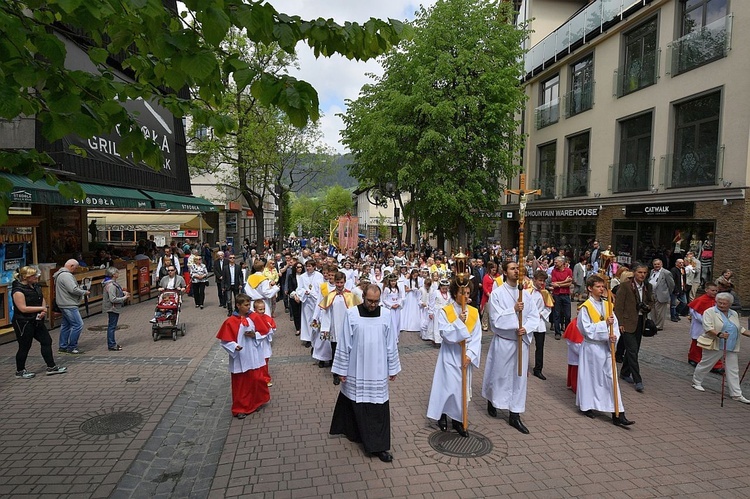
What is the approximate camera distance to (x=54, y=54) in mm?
2908

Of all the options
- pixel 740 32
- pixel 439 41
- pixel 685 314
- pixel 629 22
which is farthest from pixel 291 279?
pixel 629 22

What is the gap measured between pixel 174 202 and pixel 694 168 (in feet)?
60.8

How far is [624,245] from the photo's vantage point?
18.7m

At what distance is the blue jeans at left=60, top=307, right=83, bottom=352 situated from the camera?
8773 mm

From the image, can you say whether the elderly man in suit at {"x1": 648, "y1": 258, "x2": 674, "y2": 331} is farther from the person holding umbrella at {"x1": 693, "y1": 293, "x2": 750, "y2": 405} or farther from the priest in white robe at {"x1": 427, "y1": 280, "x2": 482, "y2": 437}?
the priest in white robe at {"x1": 427, "y1": 280, "x2": 482, "y2": 437}

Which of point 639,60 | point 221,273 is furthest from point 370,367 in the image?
point 639,60

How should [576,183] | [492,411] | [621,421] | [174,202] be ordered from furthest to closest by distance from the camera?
[576,183]
[174,202]
[492,411]
[621,421]

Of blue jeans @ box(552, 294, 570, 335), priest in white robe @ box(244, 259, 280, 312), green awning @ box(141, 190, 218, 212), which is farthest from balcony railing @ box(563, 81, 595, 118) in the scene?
green awning @ box(141, 190, 218, 212)

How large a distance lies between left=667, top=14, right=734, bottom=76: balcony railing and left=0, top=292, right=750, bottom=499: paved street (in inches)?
465

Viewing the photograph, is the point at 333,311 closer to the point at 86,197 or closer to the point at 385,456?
the point at 385,456

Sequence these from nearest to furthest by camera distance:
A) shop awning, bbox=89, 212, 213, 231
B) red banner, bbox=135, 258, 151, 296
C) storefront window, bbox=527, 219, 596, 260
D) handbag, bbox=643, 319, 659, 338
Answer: handbag, bbox=643, 319, 659, 338 < red banner, bbox=135, 258, 151, 296 < storefront window, bbox=527, 219, 596, 260 < shop awning, bbox=89, 212, 213, 231

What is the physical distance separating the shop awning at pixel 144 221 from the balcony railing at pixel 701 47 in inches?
958

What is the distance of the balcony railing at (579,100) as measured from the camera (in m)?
20.7

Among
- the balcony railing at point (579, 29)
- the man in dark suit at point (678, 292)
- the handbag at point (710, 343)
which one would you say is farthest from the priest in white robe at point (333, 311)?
the balcony railing at point (579, 29)
